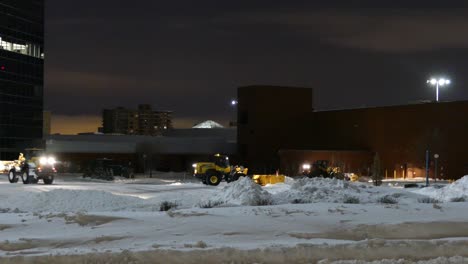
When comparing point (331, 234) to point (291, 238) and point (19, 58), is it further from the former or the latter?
point (19, 58)

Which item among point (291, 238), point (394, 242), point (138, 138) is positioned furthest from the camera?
point (138, 138)

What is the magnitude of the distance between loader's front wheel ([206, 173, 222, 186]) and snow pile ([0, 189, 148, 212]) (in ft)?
49.7

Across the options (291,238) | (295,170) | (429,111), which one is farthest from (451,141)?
(291,238)

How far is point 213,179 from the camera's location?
45.7 m

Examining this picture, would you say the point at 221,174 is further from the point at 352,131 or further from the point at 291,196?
the point at 352,131

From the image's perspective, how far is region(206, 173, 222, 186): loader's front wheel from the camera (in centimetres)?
4559

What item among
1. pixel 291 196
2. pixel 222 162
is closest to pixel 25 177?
pixel 222 162

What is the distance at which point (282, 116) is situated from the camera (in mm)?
94375

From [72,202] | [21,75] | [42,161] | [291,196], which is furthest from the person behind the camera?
[21,75]

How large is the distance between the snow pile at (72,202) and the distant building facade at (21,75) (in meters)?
66.9

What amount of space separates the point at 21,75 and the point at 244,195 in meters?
78.7

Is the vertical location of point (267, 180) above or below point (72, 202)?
above

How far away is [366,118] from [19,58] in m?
47.6

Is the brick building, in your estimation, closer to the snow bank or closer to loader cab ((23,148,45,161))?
loader cab ((23,148,45,161))
